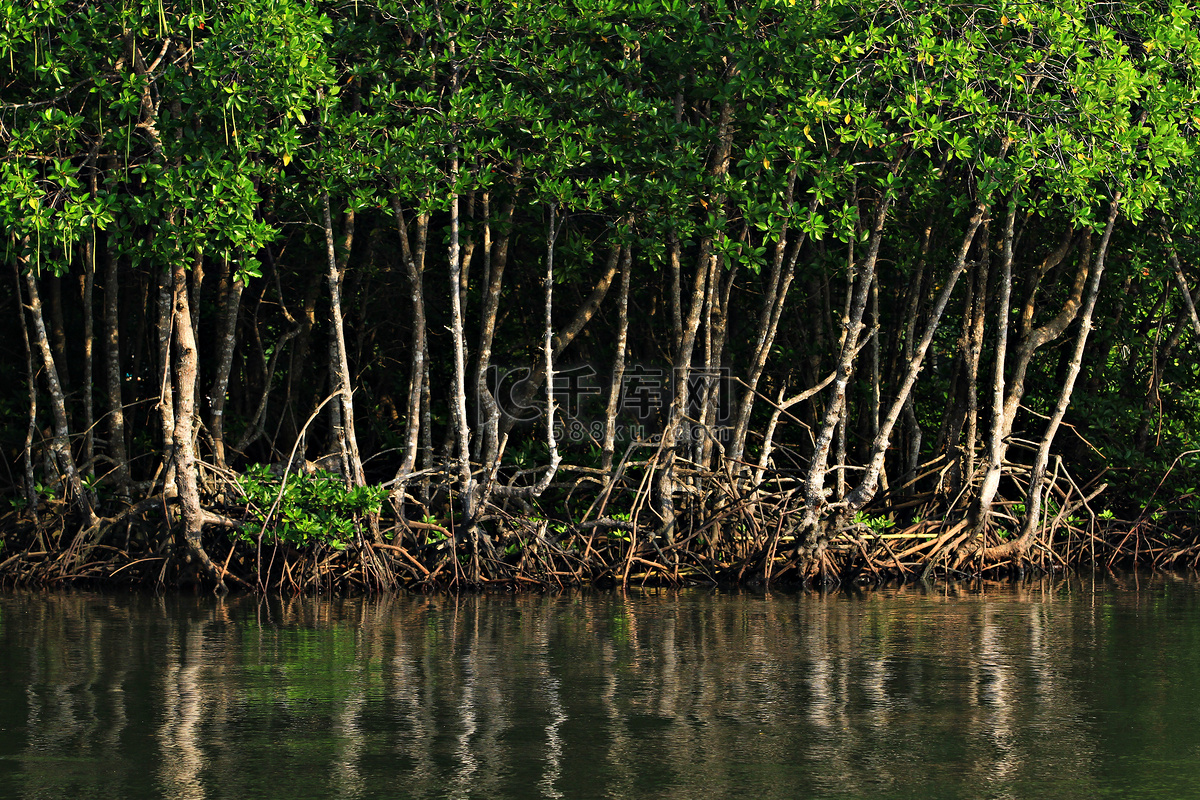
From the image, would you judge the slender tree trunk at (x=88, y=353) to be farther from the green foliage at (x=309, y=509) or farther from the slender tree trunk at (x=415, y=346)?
the slender tree trunk at (x=415, y=346)

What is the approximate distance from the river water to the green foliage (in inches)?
24.7

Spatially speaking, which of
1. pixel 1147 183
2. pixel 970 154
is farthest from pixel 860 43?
pixel 1147 183

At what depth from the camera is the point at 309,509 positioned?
12.9 m

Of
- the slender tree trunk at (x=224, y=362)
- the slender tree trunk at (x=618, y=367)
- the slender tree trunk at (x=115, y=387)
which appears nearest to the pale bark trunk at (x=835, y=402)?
the slender tree trunk at (x=618, y=367)

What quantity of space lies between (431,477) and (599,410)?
2.44m

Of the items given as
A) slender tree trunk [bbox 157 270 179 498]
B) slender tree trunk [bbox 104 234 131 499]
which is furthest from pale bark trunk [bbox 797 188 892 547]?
slender tree trunk [bbox 104 234 131 499]

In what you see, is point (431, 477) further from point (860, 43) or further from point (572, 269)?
point (860, 43)

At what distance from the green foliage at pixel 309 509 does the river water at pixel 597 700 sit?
24.7 inches

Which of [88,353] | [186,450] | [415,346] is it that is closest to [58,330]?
[88,353]

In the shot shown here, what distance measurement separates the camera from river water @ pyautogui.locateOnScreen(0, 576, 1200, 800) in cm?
625

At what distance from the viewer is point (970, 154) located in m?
12.7

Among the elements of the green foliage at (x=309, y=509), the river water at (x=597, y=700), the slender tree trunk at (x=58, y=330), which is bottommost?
the river water at (x=597, y=700)

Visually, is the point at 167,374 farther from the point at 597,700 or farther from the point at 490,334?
the point at 597,700

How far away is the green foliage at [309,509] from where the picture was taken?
41.7 ft
